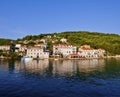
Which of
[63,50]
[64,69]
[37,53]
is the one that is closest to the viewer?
[64,69]

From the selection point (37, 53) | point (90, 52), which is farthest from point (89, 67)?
point (90, 52)

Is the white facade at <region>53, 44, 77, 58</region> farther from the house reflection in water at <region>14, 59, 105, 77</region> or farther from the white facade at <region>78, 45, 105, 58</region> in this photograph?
the house reflection in water at <region>14, 59, 105, 77</region>

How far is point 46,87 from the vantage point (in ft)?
128

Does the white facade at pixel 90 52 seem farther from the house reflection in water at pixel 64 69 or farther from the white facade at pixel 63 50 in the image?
the house reflection in water at pixel 64 69

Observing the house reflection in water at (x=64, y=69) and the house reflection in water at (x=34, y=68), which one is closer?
the house reflection in water at (x=64, y=69)

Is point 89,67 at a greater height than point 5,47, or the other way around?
point 5,47

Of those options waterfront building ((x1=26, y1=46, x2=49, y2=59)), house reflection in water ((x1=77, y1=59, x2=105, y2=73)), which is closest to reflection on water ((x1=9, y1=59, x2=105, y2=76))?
house reflection in water ((x1=77, y1=59, x2=105, y2=73))

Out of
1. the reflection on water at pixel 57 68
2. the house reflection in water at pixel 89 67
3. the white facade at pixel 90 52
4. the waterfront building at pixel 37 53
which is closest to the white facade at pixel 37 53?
the waterfront building at pixel 37 53

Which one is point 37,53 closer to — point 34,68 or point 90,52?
point 90,52

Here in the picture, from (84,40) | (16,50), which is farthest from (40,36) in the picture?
(16,50)

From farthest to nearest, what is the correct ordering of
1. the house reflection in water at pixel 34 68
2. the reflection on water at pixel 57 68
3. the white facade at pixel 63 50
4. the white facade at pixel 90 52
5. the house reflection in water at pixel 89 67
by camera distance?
the white facade at pixel 90 52, the white facade at pixel 63 50, the house reflection in water at pixel 89 67, the house reflection in water at pixel 34 68, the reflection on water at pixel 57 68

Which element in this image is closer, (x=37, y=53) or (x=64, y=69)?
(x=64, y=69)

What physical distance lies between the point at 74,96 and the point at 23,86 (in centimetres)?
977

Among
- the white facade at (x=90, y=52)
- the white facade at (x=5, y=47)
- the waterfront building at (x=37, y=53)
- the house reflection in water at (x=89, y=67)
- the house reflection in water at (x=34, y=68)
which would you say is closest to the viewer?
the house reflection in water at (x=34, y=68)
